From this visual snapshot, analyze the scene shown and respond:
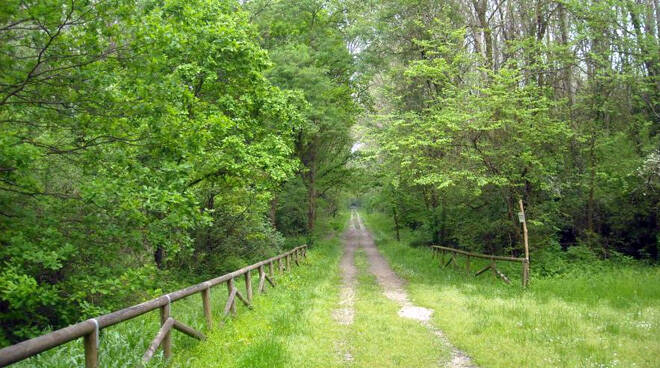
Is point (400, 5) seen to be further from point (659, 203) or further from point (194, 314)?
point (194, 314)

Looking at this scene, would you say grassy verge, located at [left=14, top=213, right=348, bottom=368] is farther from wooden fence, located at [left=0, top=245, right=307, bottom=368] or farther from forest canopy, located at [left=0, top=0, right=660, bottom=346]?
forest canopy, located at [left=0, top=0, right=660, bottom=346]

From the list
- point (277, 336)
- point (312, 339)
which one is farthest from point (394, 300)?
point (277, 336)

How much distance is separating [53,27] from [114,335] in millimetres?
4638

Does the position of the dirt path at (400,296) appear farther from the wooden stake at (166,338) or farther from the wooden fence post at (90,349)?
the wooden fence post at (90,349)

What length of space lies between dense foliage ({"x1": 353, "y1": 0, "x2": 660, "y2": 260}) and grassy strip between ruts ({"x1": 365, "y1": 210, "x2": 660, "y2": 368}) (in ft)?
9.57

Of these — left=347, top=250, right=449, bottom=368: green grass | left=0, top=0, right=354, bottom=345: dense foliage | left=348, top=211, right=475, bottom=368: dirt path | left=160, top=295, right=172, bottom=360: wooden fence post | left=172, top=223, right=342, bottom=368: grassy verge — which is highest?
left=0, top=0, right=354, bottom=345: dense foliage

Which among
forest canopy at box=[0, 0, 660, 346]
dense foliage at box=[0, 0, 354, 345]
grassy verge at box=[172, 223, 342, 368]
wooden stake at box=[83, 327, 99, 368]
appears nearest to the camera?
wooden stake at box=[83, 327, 99, 368]

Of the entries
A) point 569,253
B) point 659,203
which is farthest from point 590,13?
point 569,253

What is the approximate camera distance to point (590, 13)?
50.0ft

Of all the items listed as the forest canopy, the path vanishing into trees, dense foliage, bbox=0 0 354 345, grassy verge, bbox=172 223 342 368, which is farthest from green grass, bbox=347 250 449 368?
the forest canopy

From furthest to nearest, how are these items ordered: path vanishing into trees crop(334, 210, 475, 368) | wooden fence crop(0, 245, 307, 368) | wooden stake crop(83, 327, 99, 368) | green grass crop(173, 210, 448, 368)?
path vanishing into trees crop(334, 210, 475, 368) < green grass crop(173, 210, 448, 368) < wooden stake crop(83, 327, 99, 368) < wooden fence crop(0, 245, 307, 368)

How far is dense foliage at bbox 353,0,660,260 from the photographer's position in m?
14.7

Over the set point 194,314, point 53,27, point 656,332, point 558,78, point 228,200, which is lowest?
point 656,332

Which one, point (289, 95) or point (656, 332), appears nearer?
point (656, 332)
